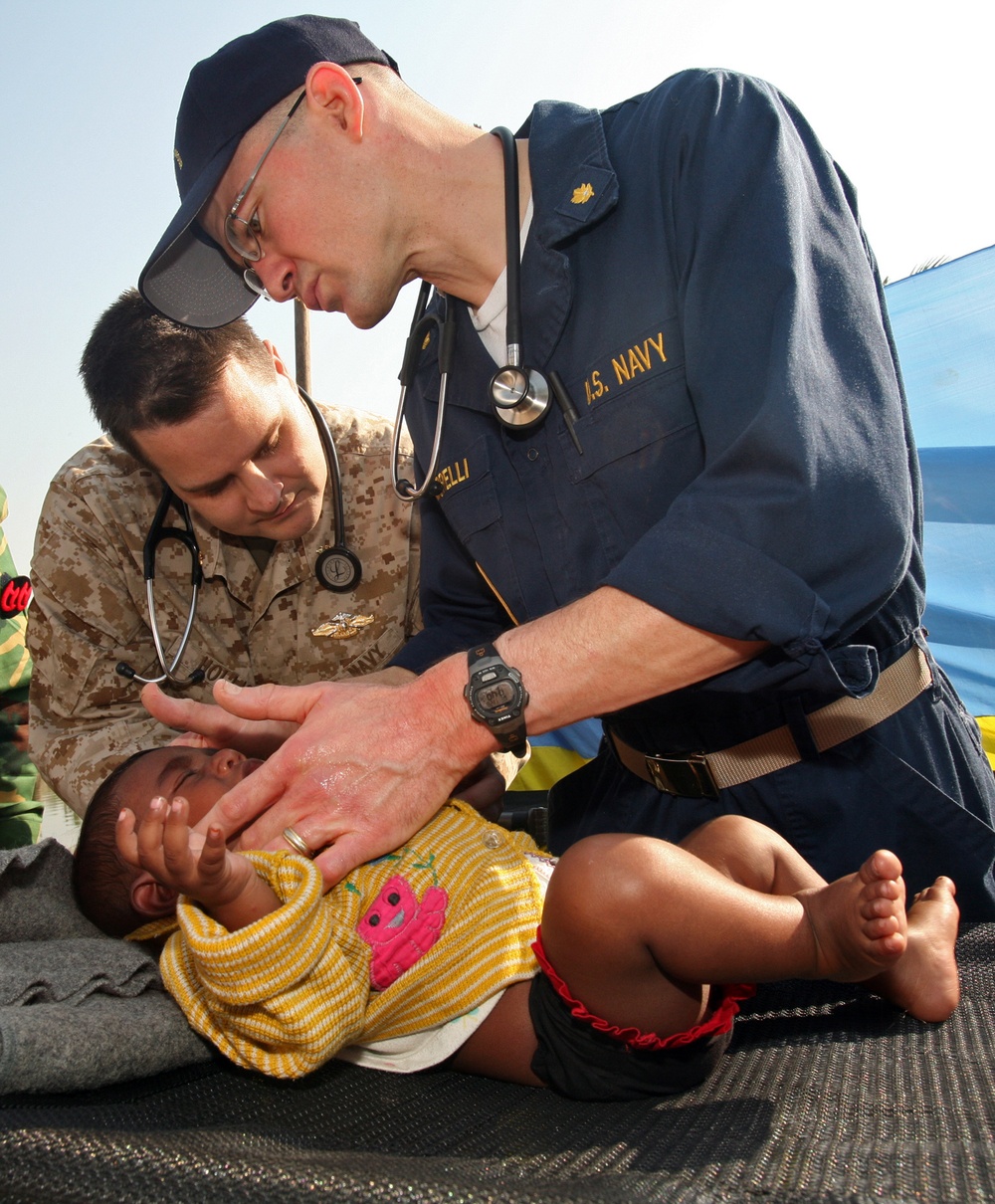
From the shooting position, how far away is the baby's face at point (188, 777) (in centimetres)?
150

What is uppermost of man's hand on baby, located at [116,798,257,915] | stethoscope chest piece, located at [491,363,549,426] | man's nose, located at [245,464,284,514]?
stethoscope chest piece, located at [491,363,549,426]

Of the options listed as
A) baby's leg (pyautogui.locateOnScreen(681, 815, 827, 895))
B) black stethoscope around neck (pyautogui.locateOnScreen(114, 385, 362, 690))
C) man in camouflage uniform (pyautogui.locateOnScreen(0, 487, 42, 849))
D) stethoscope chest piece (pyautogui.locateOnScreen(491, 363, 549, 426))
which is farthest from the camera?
man in camouflage uniform (pyautogui.locateOnScreen(0, 487, 42, 849))

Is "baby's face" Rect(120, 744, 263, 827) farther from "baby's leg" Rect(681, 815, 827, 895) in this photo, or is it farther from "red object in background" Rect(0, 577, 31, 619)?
"red object in background" Rect(0, 577, 31, 619)

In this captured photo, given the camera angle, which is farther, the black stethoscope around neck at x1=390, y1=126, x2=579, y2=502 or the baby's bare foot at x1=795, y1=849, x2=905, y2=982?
the black stethoscope around neck at x1=390, y1=126, x2=579, y2=502

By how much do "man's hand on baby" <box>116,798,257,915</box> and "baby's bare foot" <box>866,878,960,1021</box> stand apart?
2.61ft

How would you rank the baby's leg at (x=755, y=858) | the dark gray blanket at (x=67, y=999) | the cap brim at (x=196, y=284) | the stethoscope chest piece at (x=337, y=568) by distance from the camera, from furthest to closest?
the stethoscope chest piece at (x=337, y=568)
the cap brim at (x=196, y=284)
the baby's leg at (x=755, y=858)
the dark gray blanket at (x=67, y=999)

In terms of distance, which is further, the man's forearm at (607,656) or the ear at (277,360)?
A: the ear at (277,360)

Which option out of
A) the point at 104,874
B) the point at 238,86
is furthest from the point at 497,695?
the point at 238,86

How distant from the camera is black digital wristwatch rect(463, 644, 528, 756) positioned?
1186 millimetres

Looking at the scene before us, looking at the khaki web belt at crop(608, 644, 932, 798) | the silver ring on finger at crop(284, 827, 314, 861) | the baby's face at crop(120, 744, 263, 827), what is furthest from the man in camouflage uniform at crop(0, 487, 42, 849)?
the khaki web belt at crop(608, 644, 932, 798)

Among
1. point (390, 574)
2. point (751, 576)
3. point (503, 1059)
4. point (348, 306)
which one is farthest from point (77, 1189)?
point (390, 574)

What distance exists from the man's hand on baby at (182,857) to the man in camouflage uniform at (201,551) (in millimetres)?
1010

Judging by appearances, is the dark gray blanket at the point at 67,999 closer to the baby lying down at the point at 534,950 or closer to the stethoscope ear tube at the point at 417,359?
the baby lying down at the point at 534,950

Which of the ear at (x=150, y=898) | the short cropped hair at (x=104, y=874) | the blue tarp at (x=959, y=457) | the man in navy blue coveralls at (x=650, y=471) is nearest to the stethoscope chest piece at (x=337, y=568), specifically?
the man in navy blue coveralls at (x=650, y=471)
